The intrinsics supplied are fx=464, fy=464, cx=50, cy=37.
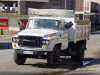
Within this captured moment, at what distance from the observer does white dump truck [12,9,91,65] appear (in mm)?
19156

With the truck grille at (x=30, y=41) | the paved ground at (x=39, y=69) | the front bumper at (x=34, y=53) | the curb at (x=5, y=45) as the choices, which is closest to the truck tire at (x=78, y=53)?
the paved ground at (x=39, y=69)

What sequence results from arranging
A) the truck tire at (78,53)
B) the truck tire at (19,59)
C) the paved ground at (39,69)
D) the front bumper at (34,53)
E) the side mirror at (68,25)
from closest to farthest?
the paved ground at (39,69)
the front bumper at (34,53)
the truck tire at (19,59)
the side mirror at (68,25)
the truck tire at (78,53)

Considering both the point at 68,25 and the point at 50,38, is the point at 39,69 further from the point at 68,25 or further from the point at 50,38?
the point at 68,25

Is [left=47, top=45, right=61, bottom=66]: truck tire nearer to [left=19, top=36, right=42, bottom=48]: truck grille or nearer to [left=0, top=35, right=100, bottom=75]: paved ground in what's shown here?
[left=0, top=35, right=100, bottom=75]: paved ground

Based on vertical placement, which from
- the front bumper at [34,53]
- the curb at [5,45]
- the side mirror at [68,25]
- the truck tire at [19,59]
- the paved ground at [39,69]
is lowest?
the curb at [5,45]

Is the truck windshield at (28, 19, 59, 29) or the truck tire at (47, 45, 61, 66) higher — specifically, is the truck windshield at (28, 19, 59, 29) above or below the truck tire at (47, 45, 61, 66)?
above

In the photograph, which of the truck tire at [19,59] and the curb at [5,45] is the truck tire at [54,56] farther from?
the curb at [5,45]

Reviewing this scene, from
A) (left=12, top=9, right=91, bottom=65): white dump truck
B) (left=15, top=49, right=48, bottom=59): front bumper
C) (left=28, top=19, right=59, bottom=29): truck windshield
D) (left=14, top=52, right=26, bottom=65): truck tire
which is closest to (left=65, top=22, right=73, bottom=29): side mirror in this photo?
(left=12, top=9, right=91, bottom=65): white dump truck

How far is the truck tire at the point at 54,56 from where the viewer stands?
19352 mm

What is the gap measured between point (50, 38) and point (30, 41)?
84 centimetres

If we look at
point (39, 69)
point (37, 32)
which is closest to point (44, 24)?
point (37, 32)

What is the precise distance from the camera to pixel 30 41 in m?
19.1

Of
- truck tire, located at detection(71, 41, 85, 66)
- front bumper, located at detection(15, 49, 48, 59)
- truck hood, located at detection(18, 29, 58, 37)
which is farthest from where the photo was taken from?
truck tire, located at detection(71, 41, 85, 66)

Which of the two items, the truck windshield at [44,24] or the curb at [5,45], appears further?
the curb at [5,45]
